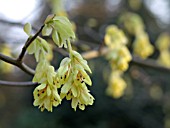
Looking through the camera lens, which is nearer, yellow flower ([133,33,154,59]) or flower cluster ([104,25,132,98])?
flower cluster ([104,25,132,98])

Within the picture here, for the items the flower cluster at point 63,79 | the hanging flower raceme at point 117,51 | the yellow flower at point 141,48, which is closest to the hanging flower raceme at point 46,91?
the flower cluster at point 63,79

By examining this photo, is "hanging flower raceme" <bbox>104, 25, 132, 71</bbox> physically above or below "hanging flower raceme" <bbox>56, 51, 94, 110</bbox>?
below

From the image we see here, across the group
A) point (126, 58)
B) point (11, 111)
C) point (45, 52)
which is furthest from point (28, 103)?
point (45, 52)

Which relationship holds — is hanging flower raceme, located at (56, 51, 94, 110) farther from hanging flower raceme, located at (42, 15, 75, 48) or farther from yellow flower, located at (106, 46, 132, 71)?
yellow flower, located at (106, 46, 132, 71)

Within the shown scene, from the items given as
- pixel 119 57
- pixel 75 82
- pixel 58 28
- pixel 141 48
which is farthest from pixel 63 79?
pixel 141 48

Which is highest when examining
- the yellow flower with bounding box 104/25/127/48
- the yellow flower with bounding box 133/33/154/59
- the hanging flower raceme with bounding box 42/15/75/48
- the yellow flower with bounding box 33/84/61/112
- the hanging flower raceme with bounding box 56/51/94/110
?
the hanging flower raceme with bounding box 42/15/75/48

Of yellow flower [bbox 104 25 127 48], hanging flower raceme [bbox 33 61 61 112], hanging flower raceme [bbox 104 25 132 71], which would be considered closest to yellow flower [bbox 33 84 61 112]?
hanging flower raceme [bbox 33 61 61 112]
